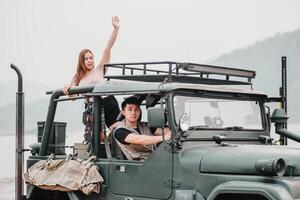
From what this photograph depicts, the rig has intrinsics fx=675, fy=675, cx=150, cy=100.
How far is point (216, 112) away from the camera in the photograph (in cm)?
618

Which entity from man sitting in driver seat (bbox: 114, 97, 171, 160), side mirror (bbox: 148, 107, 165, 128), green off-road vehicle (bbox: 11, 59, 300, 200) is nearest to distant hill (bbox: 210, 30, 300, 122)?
green off-road vehicle (bbox: 11, 59, 300, 200)

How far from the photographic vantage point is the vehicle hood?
5.29 metres

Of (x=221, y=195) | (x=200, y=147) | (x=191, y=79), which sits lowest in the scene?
(x=221, y=195)

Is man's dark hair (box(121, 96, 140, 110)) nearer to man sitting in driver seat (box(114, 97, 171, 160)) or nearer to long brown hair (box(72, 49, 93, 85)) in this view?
man sitting in driver seat (box(114, 97, 171, 160))

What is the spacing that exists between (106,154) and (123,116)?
47 centimetres

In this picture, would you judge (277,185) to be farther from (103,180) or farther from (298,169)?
(103,180)

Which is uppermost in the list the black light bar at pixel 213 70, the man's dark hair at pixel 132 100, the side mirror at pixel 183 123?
the black light bar at pixel 213 70

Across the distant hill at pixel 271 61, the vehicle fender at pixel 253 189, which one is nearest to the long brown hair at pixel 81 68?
the vehicle fender at pixel 253 189

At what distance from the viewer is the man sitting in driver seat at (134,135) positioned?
5.88 meters

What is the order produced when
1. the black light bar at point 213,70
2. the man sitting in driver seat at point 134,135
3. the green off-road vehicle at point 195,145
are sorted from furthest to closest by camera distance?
the black light bar at point 213,70 → the man sitting in driver seat at point 134,135 → the green off-road vehicle at point 195,145

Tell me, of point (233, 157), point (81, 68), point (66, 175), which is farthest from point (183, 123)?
point (81, 68)

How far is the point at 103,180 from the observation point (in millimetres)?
6191

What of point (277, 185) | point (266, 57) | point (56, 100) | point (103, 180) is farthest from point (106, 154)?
point (266, 57)

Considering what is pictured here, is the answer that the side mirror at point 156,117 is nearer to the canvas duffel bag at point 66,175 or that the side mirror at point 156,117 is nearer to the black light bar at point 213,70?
the black light bar at point 213,70
